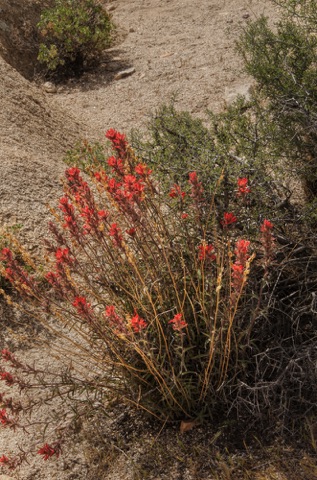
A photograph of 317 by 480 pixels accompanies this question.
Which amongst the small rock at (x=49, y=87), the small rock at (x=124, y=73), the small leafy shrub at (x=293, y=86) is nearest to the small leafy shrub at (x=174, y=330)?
the small leafy shrub at (x=293, y=86)

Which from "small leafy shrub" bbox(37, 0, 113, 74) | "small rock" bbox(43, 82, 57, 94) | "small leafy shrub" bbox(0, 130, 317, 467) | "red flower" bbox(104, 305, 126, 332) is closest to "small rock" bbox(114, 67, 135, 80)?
"small leafy shrub" bbox(37, 0, 113, 74)

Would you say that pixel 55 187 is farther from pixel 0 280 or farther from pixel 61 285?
pixel 61 285

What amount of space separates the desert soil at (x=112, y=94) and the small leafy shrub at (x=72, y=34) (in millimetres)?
273

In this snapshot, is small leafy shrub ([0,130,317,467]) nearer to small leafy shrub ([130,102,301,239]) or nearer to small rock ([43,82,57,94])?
small leafy shrub ([130,102,301,239])

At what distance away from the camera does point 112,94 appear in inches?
315

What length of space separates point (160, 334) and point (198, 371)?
0.80ft

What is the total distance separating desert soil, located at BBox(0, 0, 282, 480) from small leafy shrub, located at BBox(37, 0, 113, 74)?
10.7 inches

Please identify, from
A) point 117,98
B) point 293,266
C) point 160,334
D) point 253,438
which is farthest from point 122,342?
point 117,98

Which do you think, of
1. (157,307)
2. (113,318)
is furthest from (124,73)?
(113,318)

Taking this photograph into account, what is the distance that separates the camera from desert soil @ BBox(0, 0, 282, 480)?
455 centimetres

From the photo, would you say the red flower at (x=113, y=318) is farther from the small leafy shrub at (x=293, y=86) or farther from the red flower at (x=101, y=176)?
the small leafy shrub at (x=293, y=86)

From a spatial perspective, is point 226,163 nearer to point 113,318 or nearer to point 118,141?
point 118,141

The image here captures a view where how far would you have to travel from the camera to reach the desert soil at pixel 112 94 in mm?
4551

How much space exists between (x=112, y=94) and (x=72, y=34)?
44.2 inches
